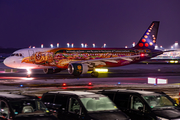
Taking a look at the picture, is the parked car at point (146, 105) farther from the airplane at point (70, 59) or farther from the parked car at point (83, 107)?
the airplane at point (70, 59)

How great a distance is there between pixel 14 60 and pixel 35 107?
30.2 meters

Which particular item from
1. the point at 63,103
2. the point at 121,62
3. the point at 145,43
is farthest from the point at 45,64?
the point at 63,103

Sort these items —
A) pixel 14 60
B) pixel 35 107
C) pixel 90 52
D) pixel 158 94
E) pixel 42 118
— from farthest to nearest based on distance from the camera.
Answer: pixel 90 52 < pixel 14 60 < pixel 158 94 < pixel 35 107 < pixel 42 118

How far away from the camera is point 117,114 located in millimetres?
10578

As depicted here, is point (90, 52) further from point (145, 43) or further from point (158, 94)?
point (158, 94)


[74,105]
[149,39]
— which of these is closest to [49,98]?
[74,105]

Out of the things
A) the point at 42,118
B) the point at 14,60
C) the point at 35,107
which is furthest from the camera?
the point at 14,60

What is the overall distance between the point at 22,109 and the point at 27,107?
0.62 ft

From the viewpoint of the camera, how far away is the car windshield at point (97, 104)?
10859 millimetres

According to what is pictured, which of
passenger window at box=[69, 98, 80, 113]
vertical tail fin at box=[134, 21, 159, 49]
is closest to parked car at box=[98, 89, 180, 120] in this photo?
passenger window at box=[69, 98, 80, 113]

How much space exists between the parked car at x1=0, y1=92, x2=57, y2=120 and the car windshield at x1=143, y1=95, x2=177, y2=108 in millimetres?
4379

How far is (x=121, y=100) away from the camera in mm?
12672

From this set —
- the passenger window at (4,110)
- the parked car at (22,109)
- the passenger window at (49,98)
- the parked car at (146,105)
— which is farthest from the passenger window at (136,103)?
the passenger window at (4,110)

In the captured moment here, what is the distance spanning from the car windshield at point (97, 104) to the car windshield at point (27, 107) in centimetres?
170
